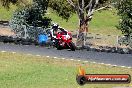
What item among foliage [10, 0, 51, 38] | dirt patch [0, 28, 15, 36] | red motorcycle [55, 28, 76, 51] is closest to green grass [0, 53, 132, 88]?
red motorcycle [55, 28, 76, 51]

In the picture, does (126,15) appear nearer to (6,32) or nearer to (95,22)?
(6,32)

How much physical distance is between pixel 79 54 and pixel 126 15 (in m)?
7.95

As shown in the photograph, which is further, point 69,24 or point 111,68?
point 69,24

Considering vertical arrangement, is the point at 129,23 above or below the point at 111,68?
above

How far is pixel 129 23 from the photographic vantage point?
121 ft

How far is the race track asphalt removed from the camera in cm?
2807

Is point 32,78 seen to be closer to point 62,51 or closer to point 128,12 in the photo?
point 62,51

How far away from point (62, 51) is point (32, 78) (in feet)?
36.4

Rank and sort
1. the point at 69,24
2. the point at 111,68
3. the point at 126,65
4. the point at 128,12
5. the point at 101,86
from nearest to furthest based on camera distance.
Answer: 1. the point at 101,86
2. the point at 111,68
3. the point at 126,65
4. the point at 128,12
5. the point at 69,24

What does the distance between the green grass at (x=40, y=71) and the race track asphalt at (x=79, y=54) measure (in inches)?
83.2

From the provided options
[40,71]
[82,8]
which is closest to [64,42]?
[82,8]

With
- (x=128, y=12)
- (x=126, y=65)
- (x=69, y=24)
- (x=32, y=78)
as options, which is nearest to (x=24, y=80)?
(x=32, y=78)

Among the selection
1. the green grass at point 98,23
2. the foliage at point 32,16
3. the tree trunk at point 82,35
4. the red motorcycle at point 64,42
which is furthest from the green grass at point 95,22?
the red motorcycle at point 64,42

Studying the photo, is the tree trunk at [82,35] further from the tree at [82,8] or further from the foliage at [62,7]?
the foliage at [62,7]
